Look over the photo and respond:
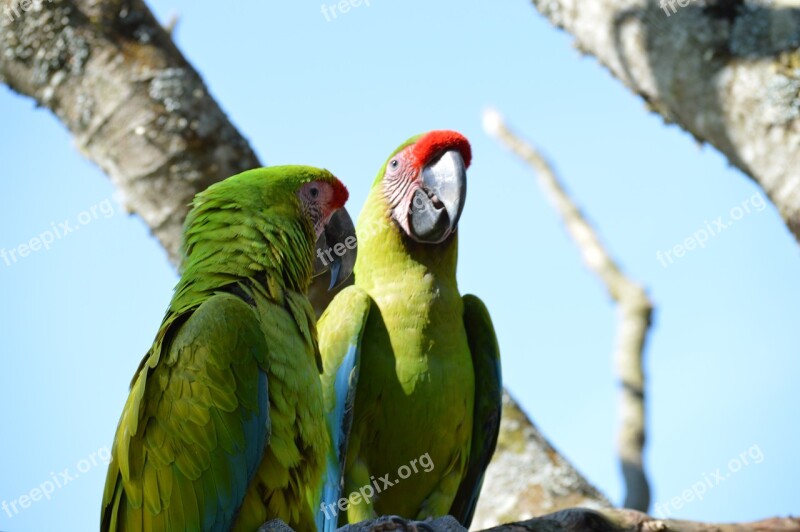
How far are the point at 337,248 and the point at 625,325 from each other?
7.64ft

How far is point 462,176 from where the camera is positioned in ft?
11.2

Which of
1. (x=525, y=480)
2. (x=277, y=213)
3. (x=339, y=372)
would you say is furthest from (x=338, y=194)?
(x=525, y=480)

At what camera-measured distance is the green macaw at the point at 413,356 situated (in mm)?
3199

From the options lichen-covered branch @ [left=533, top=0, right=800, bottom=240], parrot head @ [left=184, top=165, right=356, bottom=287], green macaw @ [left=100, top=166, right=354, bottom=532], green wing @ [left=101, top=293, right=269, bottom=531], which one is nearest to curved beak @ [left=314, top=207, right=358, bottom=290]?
parrot head @ [left=184, top=165, right=356, bottom=287]

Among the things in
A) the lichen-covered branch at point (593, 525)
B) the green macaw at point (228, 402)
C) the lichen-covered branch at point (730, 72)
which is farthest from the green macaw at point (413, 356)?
the lichen-covered branch at point (730, 72)

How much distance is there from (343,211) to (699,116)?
5.42 feet

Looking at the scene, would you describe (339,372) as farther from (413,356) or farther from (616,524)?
(616,524)

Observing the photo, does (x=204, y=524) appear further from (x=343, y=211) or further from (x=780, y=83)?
(x=780, y=83)

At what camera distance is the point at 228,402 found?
8.44ft

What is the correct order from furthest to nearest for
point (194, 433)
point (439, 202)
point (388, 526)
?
point (439, 202) → point (194, 433) → point (388, 526)

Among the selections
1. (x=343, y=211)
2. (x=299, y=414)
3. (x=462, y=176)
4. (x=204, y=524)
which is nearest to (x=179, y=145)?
(x=343, y=211)

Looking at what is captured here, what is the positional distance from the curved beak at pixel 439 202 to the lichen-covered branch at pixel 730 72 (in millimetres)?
1174

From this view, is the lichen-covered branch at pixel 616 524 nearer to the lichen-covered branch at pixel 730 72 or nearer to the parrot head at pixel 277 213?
the parrot head at pixel 277 213

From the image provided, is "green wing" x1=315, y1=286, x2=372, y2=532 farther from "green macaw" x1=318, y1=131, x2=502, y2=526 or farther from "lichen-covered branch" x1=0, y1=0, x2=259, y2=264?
"lichen-covered branch" x1=0, y1=0, x2=259, y2=264
